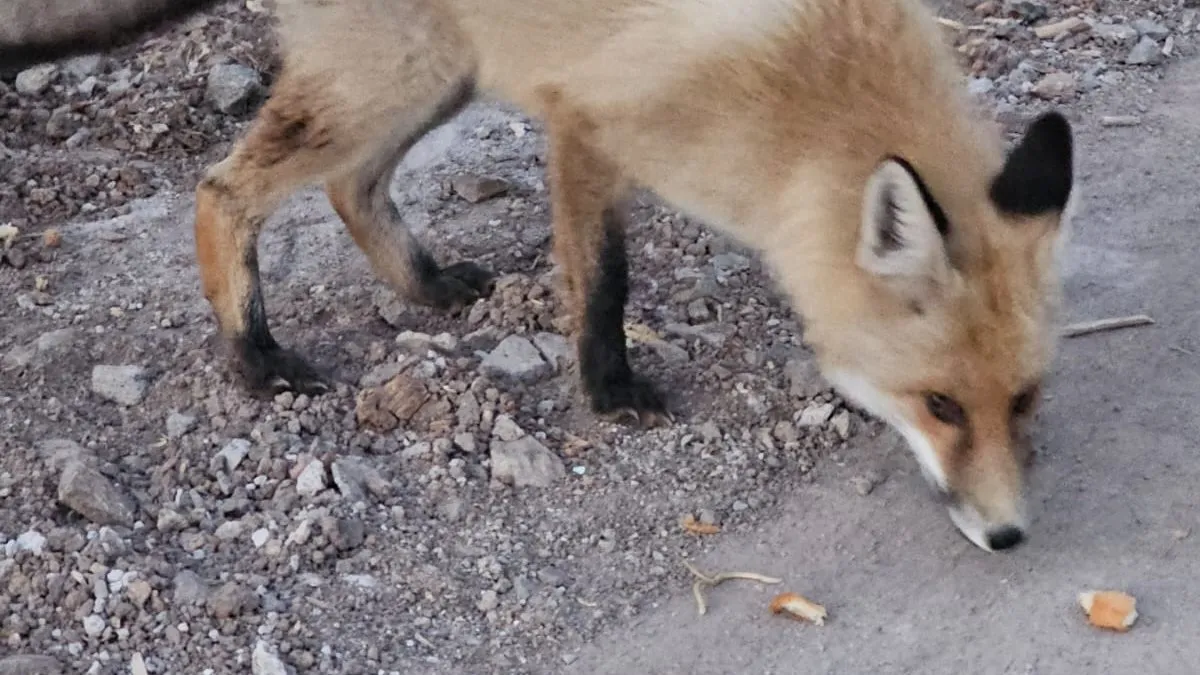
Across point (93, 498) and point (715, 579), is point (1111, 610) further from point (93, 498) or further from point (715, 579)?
point (93, 498)

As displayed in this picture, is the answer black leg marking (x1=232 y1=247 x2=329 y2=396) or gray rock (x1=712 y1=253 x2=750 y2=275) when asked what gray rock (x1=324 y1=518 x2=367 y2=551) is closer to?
black leg marking (x1=232 y1=247 x2=329 y2=396)

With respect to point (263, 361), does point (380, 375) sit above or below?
below

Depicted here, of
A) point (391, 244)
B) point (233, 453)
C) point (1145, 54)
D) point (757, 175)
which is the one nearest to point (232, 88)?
point (391, 244)

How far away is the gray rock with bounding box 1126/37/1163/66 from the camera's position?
8258mm

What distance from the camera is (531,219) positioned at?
7.09 m

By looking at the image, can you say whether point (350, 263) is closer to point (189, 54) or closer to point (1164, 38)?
point (189, 54)

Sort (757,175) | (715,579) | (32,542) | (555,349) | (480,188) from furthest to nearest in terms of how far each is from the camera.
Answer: (480,188)
(555,349)
(757,175)
(715,579)
(32,542)

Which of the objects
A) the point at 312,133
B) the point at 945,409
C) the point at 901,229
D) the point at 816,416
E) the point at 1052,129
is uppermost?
the point at 1052,129

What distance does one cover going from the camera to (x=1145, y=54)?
8289mm

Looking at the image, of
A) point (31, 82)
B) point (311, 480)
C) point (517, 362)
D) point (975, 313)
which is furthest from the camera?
point (31, 82)

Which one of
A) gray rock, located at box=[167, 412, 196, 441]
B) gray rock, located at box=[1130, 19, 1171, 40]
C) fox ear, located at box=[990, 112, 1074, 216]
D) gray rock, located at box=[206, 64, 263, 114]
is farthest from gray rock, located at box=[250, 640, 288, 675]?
gray rock, located at box=[1130, 19, 1171, 40]

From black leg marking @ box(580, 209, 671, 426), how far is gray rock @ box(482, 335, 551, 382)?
310 mm

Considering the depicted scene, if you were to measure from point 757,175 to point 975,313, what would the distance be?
960 millimetres

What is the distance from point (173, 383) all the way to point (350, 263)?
4.13 ft
